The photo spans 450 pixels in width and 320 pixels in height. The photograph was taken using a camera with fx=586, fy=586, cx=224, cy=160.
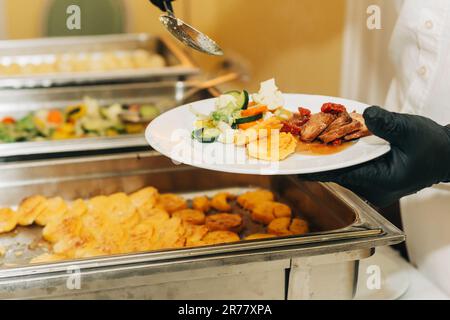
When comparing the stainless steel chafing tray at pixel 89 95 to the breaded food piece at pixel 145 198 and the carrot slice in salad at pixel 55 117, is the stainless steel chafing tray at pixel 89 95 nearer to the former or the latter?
the carrot slice in salad at pixel 55 117

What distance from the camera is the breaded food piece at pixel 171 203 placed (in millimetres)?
1515

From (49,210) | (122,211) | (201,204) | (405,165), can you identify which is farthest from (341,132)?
(49,210)

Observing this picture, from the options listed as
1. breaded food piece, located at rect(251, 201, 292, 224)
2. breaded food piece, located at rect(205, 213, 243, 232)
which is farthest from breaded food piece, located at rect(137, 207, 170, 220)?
breaded food piece, located at rect(251, 201, 292, 224)

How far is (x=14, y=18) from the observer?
2807mm

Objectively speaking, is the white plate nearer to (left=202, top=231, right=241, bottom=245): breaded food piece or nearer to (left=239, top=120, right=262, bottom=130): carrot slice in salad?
(left=239, top=120, right=262, bottom=130): carrot slice in salad

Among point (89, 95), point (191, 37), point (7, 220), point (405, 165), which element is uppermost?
point (191, 37)

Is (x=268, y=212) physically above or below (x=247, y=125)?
below

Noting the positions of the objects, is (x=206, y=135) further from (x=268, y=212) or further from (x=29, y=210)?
(x=29, y=210)

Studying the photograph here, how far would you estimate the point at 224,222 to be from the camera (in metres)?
1.42

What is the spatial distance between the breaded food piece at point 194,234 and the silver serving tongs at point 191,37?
1.34 ft

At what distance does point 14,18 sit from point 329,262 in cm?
224

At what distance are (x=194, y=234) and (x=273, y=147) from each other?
0.35 meters

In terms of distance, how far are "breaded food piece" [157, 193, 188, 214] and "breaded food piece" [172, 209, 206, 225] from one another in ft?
0.09
